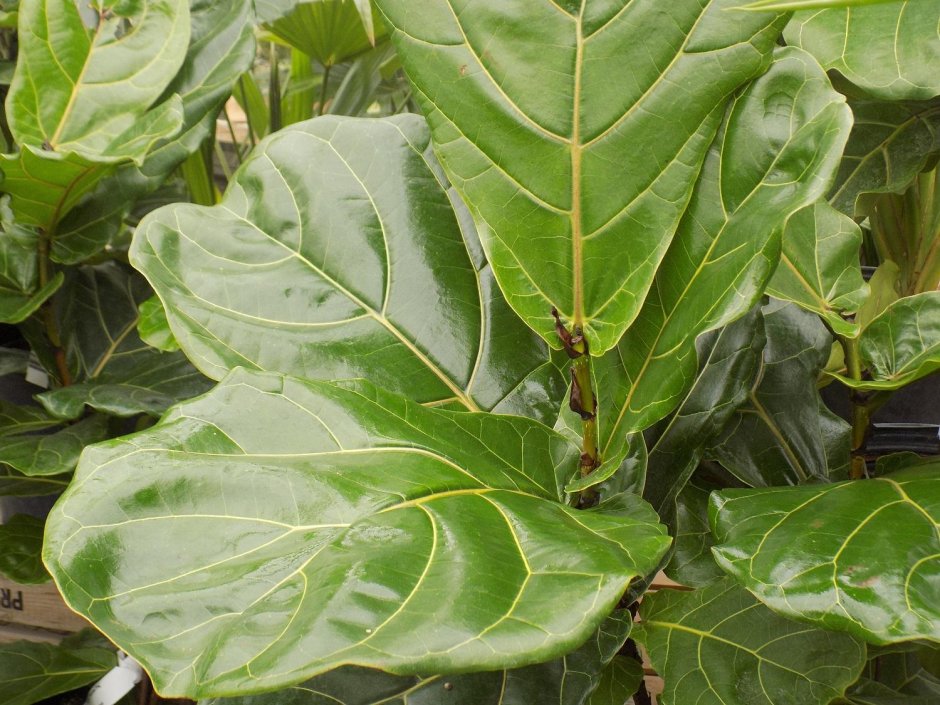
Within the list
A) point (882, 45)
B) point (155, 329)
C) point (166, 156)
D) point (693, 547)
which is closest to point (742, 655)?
point (693, 547)

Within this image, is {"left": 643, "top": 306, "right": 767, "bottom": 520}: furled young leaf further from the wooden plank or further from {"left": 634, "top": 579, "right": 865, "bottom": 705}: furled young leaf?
the wooden plank

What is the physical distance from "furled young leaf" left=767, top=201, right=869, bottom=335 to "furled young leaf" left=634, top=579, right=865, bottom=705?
0.66 feet

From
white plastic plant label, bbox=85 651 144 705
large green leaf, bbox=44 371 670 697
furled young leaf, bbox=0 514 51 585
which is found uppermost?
large green leaf, bbox=44 371 670 697

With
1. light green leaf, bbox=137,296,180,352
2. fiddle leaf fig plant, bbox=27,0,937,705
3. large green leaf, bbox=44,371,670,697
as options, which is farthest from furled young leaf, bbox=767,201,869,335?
light green leaf, bbox=137,296,180,352

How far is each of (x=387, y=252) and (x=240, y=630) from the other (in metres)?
0.32

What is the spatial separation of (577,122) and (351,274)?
0.20m

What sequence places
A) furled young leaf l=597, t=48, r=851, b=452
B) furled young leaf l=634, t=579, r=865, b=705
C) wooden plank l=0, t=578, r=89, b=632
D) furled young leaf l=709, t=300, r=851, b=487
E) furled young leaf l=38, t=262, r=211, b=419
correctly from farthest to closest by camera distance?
wooden plank l=0, t=578, r=89, b=632 → furled young leaf l=38, t=262, r=211, b=419 → furled young leaf l=709, t=300, r=851, b=487 → furled young leaf l=634, t=579, r=865, b=705 → furled young leaf l=597, t=48, r=851, b=452

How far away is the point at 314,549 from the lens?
0.35 m

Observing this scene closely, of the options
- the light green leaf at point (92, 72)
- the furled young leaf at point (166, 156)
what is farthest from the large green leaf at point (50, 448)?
the light green leaf at point (92, 72)

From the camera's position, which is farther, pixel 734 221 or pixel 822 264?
pixel 822 264

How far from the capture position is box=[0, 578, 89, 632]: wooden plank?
111 cm

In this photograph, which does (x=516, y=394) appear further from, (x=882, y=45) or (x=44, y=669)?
(x=44, y=669)

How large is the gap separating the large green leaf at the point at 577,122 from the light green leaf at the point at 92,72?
0.41 m

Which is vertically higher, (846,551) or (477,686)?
(846,551)
